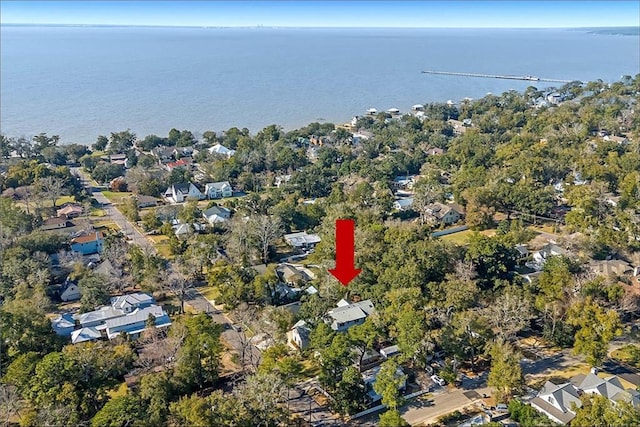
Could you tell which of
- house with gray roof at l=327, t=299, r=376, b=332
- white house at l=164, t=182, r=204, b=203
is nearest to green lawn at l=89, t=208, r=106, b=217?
white house at l=164, t=182, r=204, b=203

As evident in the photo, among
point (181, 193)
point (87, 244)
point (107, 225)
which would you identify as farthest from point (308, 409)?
point (181, 193)

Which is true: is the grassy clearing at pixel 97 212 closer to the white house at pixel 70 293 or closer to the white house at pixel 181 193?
the white house at pixel 181 193

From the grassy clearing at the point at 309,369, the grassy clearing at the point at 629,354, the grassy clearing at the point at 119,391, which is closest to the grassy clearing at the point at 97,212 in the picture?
the grassy clearing at the point at 119,391

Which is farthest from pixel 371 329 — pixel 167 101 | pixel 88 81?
pixel 88 81

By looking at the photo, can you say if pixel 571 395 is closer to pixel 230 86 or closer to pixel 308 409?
pixel 308 409

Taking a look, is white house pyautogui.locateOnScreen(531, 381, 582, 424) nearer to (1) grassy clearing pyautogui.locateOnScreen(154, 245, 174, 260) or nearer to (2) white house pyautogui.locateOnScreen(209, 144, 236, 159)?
(1) grassy clearing pyautogui.locateOnScreen(154, 245, 174, 260)

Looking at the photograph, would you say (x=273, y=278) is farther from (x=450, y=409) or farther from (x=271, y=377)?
(x=450, y=409)
